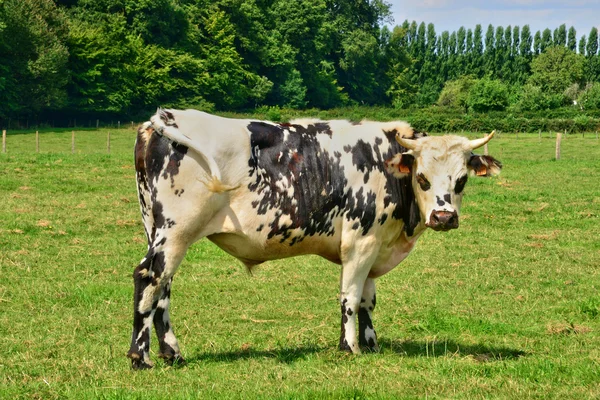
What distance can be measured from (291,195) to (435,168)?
1.50 m

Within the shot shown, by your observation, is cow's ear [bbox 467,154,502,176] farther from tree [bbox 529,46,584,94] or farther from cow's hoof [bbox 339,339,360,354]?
tree [bbox 529,46,584,94]

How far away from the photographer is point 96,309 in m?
10.8

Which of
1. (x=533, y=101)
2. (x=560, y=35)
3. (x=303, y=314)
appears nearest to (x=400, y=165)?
(x=303, y=314)

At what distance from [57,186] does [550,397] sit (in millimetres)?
18773

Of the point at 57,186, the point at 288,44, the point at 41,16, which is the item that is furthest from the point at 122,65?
the point at 57,186

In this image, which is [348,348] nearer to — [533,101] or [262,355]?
[262,355]

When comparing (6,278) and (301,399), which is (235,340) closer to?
(301,399)

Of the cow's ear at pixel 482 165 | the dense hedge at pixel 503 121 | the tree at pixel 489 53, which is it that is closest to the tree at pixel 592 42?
the tree at pixel 489 53

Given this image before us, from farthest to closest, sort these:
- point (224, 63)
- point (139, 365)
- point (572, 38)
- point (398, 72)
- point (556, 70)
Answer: point (572, 38) → point (556, 70) → point (398, 72) → point (224, 63) → point (139, 365)

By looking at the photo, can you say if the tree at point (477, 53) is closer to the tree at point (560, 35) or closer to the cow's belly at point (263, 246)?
the tree at point (560, 35)

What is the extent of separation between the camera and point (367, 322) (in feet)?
29.6

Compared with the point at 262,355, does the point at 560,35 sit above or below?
above

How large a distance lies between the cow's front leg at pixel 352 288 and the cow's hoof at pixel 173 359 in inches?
64.1

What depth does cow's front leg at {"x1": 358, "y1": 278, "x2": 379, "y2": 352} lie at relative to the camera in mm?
8992
